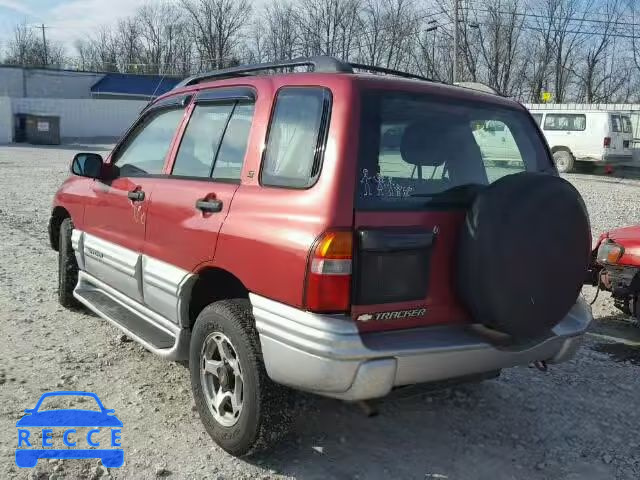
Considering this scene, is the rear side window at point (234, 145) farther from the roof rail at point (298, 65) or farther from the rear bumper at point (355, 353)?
the rear bumper at point (355, 353)

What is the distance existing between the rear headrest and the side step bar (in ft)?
5.29

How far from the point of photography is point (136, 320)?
4.07 meters

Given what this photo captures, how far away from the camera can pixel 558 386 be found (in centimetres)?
417

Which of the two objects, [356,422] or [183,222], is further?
[356,422]

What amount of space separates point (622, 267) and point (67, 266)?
4.55 m

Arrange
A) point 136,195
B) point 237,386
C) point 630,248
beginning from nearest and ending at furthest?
point 237,386, point 136,195, point 630,248

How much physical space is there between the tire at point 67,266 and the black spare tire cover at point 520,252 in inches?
140

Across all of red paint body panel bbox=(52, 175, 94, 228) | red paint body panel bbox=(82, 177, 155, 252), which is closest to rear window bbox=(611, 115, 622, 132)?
red paint body panel bbox=(52, 175, 94, 228)

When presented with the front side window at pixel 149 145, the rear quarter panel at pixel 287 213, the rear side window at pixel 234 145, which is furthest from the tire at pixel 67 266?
the rear quarter panel at pixel 287 213

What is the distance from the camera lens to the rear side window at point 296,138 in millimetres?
2840

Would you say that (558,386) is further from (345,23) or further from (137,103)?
(345,23)

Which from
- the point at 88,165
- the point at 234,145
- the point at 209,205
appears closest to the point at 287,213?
the point at 209,205

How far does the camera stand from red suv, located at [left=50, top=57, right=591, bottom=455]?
2.68 metres

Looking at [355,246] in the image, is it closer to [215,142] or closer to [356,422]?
[215,142]
